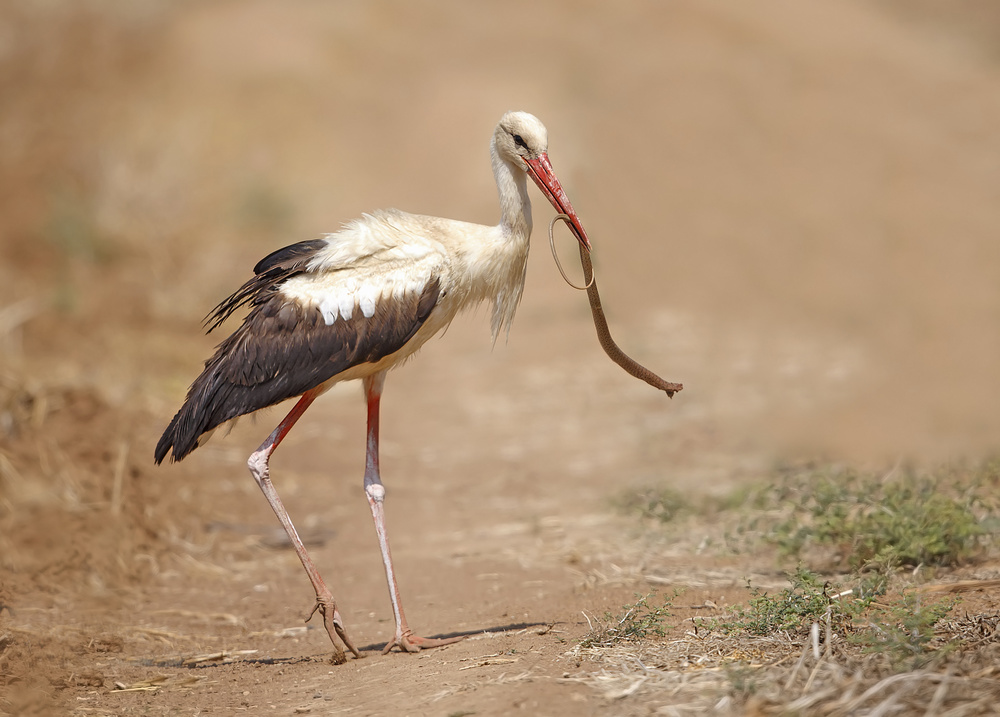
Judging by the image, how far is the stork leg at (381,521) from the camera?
5391 millimetres

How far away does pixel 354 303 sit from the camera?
5.74 m

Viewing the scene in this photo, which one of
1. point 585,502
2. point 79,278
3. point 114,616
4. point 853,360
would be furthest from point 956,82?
point 114,616

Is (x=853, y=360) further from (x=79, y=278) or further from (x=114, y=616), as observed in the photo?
(x=79, y=278)

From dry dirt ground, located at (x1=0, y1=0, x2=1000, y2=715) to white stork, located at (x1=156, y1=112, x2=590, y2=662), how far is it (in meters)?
0.69

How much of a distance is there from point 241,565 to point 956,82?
1448 cm

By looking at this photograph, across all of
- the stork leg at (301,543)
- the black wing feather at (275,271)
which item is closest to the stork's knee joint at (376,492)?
the stork leg at (301,543)

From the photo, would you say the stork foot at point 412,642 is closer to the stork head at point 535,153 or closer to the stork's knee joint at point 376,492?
the stork's knee joint at point 376,492

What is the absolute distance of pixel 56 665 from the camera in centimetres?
551

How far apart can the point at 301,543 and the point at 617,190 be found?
8366 mm

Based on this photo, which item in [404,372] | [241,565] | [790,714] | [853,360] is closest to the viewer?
[790,714]

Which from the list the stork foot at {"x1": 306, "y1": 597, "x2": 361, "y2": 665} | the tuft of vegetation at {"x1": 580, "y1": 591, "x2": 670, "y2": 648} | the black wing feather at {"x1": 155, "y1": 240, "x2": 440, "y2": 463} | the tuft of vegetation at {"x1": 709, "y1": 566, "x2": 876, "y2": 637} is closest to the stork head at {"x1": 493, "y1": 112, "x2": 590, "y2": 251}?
the black wing feather at {"x1": 155, "y1": 240, "x2": 440, "y2": 463}

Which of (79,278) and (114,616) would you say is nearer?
(114,616)

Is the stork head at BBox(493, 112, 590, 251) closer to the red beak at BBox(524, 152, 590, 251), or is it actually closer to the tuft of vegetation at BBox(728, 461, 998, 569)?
the red beak at BBox(524, 152, 590, 251)

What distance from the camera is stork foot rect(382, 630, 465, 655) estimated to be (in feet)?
17.6
